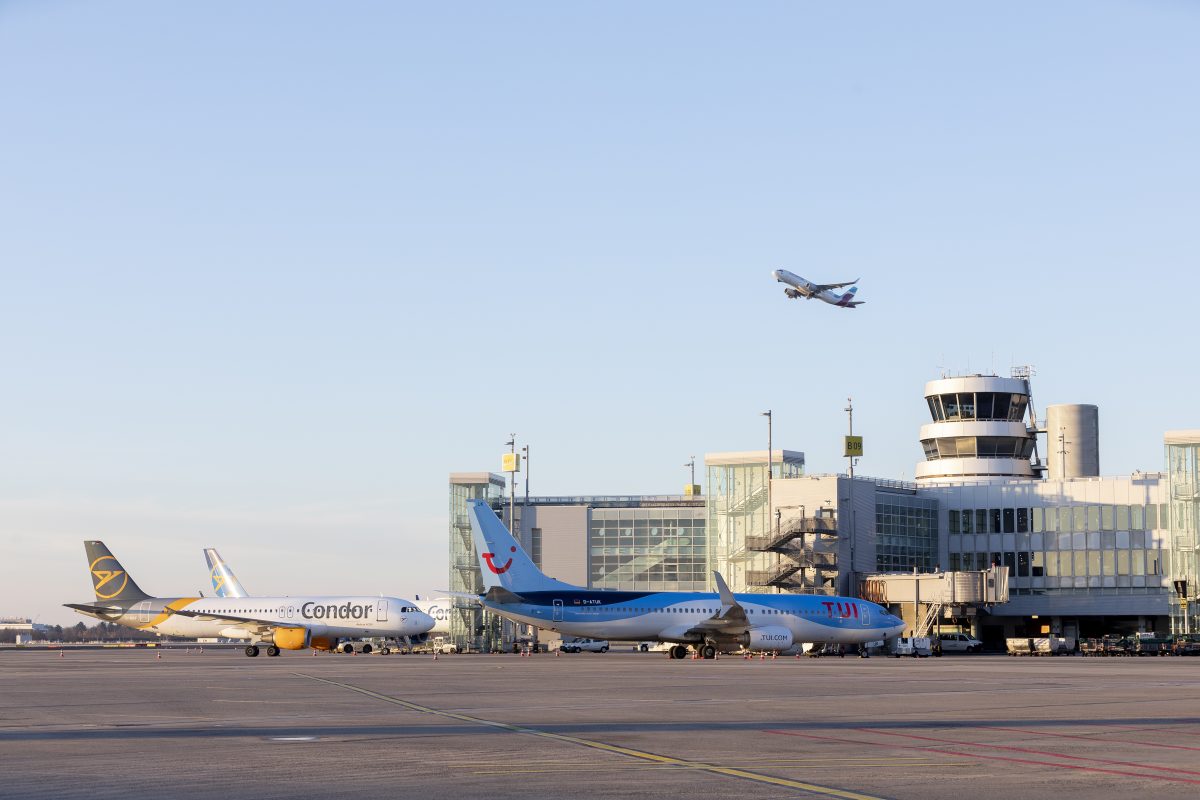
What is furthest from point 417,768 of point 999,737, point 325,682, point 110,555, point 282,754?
point 110,555

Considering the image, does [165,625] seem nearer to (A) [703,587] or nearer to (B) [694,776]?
(A) [703,587]

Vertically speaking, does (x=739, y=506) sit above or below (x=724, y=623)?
above

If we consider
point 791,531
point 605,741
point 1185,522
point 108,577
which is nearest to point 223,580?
point 108,577

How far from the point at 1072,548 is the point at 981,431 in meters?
17.4

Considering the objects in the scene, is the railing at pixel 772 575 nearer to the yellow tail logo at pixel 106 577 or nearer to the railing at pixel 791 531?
the railing at pixel 791 531

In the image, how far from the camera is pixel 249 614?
87.1m

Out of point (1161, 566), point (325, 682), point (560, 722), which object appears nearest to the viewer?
point (560, 722)

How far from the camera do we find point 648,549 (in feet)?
404

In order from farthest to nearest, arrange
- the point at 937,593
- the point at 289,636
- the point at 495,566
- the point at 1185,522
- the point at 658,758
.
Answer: the point at 1185,522
the point at 937,593
the point at 289,636
the point at 495,566
the point at 658,758

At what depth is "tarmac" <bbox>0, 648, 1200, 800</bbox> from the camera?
53.5 ft

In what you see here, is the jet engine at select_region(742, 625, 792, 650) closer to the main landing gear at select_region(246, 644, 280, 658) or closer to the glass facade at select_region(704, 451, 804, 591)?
the main landing gear at select_region(246, 644, 280, 658)

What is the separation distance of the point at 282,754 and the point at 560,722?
709 cm

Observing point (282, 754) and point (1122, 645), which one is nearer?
point (282, 754)

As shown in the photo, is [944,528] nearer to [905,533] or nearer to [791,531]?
[905,533]
